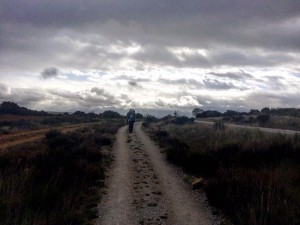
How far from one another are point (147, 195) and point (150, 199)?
0.48m

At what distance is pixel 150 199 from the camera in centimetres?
1179

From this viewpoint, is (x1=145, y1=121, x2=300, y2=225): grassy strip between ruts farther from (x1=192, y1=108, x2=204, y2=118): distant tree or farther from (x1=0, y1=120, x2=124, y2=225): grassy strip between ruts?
(x1=192, y1=108, x2=204, y2=118): distant tree

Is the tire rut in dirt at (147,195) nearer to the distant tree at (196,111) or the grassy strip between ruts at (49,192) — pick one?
the grassy strip between ruts at (49,192)

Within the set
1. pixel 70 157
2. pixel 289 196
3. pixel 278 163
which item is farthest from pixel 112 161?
pixel 289 196

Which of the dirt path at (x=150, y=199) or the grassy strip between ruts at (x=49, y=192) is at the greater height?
the grassy strip between ruts at (x=49, y=192)

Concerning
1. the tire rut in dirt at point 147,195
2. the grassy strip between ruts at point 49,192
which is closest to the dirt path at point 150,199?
Answer: the tire rut in dirt at point 147,195

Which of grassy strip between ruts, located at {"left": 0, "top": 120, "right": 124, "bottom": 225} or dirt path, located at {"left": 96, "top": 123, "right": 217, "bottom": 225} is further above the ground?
grassy strip between ruts, located at {"left": 0, "top": 120, "right": 124, "bottom": 225}

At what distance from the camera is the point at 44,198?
9.59 m

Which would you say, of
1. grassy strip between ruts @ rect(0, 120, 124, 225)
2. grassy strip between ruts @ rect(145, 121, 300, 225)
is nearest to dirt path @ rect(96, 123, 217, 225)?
grassy strip between ruts @ rect(0, 120, 124, 225)

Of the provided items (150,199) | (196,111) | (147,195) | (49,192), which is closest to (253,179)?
(150,199)

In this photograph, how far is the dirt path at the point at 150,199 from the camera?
389 inches

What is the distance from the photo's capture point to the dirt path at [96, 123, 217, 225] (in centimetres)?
988

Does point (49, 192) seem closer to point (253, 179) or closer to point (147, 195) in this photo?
point (147, 195)

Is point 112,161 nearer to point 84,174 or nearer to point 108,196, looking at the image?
point 84,174
